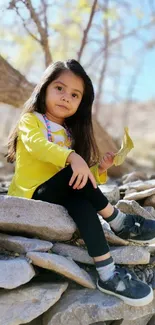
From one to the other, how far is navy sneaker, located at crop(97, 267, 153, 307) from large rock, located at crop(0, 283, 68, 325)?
0.23 meters

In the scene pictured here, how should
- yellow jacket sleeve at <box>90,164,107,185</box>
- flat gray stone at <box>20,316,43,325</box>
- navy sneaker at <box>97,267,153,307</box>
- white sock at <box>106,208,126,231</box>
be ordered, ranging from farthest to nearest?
yellow jacket sleeve at <box>90,164,107,185</box>
white sock at <box>106,208,126,231</box>
flat gray stone at <box>20,316,43,325</box>
navy sneaker at <box>97,267,153,307</box>

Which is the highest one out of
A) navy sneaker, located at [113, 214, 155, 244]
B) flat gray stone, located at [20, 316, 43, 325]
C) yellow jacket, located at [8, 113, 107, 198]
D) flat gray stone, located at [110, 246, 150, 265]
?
yellow jacket, located at [8, 113, 107, 198]

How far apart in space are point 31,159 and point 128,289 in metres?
0.87

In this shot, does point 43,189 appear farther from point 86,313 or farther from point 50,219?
point 86,313

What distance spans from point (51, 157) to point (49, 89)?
0.55 m

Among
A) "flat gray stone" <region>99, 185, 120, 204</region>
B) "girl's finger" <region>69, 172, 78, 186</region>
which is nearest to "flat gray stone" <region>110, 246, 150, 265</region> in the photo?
"girl's finger" <region>69, 172, 78, 186</region>

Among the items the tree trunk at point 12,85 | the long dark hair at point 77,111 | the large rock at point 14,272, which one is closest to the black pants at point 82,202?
the large rock at point 14,272

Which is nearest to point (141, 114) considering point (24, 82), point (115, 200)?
point (24, 82)

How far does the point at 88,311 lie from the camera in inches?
77.0

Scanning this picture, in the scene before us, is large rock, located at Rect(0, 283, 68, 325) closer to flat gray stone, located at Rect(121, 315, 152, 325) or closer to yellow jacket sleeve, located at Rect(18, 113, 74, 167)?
flat gray stone, located at Rect(121, 315, 152, 325)

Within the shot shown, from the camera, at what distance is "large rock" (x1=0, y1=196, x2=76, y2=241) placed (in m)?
2.10

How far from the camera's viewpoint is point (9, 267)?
6.16ft

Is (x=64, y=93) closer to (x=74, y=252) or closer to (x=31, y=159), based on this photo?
(x=31, y=159)

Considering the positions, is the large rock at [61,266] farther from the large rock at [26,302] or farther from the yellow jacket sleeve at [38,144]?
the yellow jacket sleeve at [38,144]
